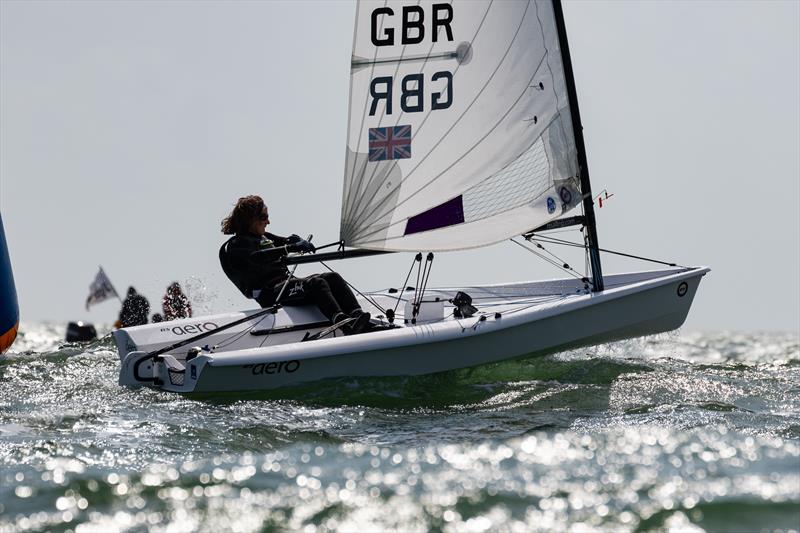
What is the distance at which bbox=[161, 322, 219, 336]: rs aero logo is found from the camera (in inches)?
297

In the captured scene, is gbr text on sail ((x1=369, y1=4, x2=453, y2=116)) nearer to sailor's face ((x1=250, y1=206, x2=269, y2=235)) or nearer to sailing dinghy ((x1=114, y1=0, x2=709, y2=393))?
sailing dinghy ((x1=114, y1=0, x2=709, y2=393))

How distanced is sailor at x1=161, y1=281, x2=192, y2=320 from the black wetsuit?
7.02ft

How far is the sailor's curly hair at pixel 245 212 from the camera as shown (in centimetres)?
790

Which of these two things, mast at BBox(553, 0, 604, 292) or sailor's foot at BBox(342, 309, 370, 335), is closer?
sailor's foot at BBox(342, 309, 370, 335)

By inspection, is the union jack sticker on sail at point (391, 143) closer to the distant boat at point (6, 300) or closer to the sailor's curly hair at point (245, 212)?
the sailor's curly hair at point (245, 212)

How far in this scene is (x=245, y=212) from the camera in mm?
7902

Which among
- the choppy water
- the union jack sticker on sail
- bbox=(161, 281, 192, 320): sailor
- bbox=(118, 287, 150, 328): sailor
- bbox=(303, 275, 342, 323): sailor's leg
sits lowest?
the choppy water

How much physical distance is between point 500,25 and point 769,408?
3398mm

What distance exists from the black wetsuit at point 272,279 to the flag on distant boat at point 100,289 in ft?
15.5

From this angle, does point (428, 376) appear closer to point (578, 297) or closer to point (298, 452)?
point (578, 297)

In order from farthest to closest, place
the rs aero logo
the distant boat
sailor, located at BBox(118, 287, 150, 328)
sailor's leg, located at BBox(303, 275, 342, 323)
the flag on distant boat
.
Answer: the flag on distant boat, sailor, located at BBox(118, 287, 150, 328), the distant boat, sailor's leg, located at BBox(303, 275, 342, 323), the rs aero logo

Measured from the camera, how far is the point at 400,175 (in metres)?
8.12

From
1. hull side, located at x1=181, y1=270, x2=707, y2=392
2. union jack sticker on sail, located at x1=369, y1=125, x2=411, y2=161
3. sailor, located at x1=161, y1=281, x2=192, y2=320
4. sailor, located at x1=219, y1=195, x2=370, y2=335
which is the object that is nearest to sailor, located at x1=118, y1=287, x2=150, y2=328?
sailor, located at x1=161, y1=281, x2=192, y2=320

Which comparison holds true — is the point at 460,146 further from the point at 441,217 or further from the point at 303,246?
the point at 303,246
